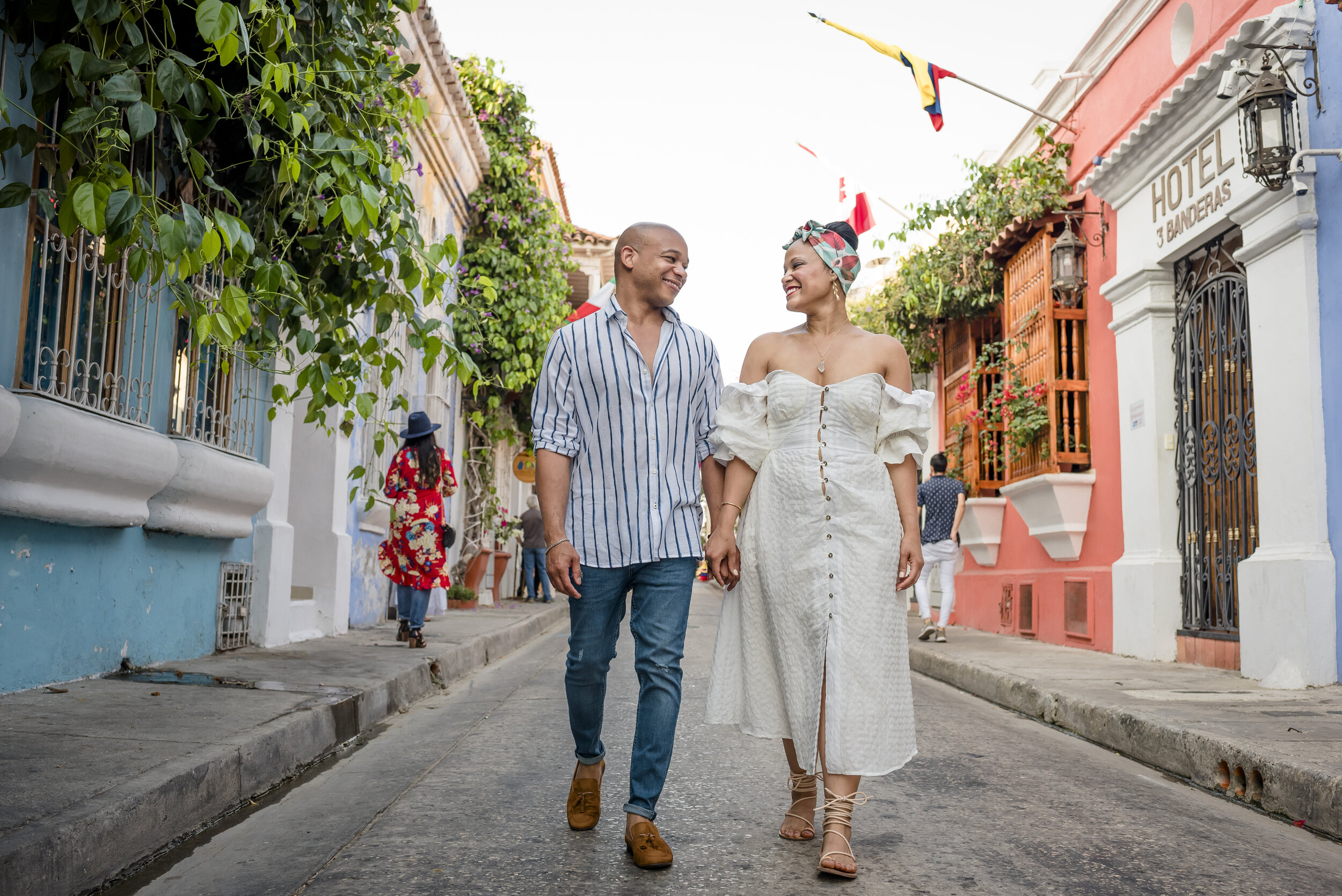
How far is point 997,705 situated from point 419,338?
14.4 feet

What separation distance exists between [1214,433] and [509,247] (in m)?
10.8

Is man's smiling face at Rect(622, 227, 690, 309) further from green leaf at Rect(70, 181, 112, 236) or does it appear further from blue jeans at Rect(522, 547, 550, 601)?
blue jeans at Rect(522, 547, 550, 601)

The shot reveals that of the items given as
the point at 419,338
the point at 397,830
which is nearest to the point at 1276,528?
the point at 419,338

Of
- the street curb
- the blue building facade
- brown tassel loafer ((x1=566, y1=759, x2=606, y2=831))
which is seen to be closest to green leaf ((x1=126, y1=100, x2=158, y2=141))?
brown tassel loafer ((x1=566, y1=759, x2=606, y2=831))

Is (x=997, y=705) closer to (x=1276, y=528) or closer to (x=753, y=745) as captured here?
(x=1276, y=528)

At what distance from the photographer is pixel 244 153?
6.38 m

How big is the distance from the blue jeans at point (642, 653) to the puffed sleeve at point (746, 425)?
363 millimetres

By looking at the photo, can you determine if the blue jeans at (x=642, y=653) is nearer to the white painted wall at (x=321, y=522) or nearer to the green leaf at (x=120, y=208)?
the green leaf at (x=120, y=208)

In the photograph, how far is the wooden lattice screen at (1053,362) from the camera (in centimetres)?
1070

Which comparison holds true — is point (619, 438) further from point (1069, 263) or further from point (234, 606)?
point (1069, 263)

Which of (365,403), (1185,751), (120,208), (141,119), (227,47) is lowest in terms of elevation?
(1185,751)

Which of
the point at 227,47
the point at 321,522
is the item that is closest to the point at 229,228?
the point at 227,47

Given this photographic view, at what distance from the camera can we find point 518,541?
19969 millimetres

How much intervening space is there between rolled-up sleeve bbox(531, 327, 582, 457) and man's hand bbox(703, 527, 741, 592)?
0.50 metres
